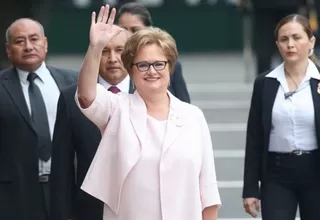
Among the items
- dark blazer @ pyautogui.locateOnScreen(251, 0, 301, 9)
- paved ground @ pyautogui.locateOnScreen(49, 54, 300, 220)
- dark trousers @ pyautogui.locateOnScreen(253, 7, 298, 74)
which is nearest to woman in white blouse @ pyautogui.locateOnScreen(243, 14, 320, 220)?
paved ground @ pyautogui.locateOnScreen(49, 54, 300, 220)

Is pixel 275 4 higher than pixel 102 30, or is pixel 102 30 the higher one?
pixel 275 4

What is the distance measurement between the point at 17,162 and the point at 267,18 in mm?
8820

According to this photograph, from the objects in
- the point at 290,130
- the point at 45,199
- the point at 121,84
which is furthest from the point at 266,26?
the point at 121,84

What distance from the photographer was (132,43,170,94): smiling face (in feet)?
18.8

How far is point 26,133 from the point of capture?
7.19 metres

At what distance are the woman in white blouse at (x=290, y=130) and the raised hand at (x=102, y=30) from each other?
1.59 meters

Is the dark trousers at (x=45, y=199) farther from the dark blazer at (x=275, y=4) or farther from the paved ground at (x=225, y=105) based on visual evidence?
the dark blazer at (x=275, y=4)

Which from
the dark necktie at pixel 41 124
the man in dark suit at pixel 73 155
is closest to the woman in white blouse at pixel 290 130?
the man in dark suit at pixel 73 155

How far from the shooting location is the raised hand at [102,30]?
5.75 m

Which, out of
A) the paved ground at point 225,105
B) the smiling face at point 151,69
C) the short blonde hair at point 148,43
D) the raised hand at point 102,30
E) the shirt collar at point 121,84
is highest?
the raised hand at point 102,30

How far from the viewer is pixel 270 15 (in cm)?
1561

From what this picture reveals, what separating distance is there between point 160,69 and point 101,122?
0.39 m

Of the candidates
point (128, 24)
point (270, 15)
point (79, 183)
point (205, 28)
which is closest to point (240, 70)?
point (205, 28)

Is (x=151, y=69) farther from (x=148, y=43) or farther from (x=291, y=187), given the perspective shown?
(x=291, y=187)
